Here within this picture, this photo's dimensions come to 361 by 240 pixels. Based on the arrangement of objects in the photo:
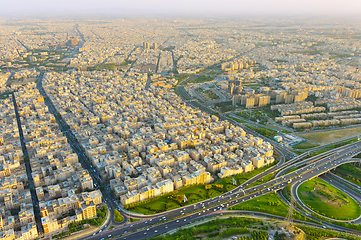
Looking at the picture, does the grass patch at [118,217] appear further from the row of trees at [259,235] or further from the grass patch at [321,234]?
the grass patch at [321,234]

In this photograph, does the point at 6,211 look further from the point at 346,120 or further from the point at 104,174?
the point at 346,120

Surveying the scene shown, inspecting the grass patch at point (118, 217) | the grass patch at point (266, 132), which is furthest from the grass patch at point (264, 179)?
the grass patch at point (118, 217)

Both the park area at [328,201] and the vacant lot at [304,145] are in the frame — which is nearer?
the park area at [328,201]

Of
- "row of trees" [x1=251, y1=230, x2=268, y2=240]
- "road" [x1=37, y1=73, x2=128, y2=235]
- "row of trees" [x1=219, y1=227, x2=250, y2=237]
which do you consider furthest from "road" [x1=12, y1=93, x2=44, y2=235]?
"row of trees" [x1=251, y1=230, x2=268, y2=240]

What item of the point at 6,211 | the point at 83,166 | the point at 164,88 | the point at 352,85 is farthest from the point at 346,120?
the point at 6,211

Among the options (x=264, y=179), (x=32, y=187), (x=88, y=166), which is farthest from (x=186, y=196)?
(x=32, y=187)

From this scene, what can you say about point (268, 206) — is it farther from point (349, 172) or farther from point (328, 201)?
point (349, 172)

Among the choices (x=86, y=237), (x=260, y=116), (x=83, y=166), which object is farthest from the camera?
(x=260, y=116)
